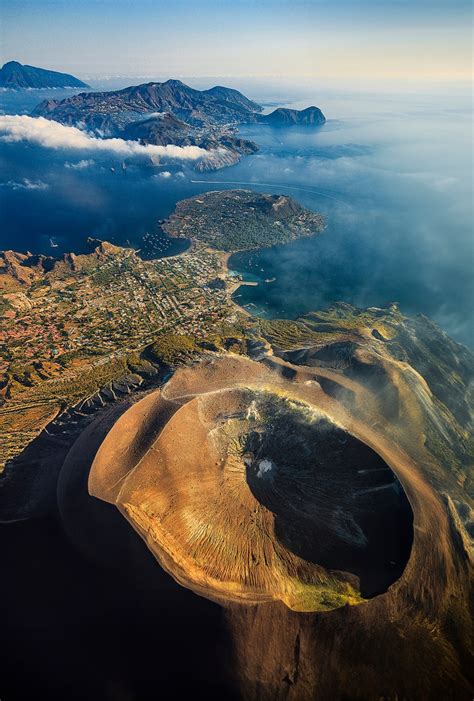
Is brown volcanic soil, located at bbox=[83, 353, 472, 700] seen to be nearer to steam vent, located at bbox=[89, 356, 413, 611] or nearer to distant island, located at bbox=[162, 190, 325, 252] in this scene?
steam vent, located at bbox=[89, 356, 413, 611]

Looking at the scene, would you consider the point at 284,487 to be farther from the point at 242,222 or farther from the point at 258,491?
the point at 242,222

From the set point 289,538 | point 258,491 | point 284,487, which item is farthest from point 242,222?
point 289,538

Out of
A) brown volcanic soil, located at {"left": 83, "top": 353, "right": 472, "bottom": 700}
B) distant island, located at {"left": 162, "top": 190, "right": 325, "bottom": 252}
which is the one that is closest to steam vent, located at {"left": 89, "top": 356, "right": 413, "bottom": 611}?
brown volcanic soil, located at {"left": 83, "top": 353, "right": 472, "bottom": 700}

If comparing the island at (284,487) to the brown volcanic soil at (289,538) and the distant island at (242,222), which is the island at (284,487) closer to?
the brown volcanic soil at (289,538)


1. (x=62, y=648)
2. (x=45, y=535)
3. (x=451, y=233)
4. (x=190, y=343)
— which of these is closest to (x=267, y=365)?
(x=190, y=343)

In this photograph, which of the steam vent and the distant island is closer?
the steam vent

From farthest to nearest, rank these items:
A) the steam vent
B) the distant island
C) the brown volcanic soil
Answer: the distant island < the steam vent < the brown volcanic soil

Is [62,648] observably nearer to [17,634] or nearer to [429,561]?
[17,634]
